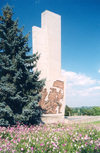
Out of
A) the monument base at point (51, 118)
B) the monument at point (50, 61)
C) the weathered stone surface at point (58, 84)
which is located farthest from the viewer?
the weathered stone surface at point (58, 84)

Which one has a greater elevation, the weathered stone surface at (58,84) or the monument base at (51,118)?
the weathered stone surface at (58,84)

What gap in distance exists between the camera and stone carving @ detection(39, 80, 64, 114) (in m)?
15.7

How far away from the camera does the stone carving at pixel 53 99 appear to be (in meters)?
15.7

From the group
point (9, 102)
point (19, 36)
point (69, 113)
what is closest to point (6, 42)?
point (19, 36)

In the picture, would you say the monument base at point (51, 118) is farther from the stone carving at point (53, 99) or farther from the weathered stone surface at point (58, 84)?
the weathered stone surface at point (58, 84)

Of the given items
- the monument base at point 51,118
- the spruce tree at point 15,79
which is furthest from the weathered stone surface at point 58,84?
the spruce tree at point 15,79

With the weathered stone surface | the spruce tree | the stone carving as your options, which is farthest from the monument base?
the spruce tree

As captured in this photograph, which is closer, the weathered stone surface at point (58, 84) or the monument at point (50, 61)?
the monument at point (50, 61)

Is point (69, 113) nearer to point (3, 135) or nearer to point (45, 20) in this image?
point (45, 20)

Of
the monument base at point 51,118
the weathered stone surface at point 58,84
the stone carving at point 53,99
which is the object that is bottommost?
the monument base at point 51,118

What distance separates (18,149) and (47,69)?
40.7 feet

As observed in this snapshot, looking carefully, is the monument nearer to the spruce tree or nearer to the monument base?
the monument base

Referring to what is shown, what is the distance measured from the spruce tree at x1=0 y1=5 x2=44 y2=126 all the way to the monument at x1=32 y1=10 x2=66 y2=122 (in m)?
4.74

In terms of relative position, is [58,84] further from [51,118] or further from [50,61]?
[51,118]
